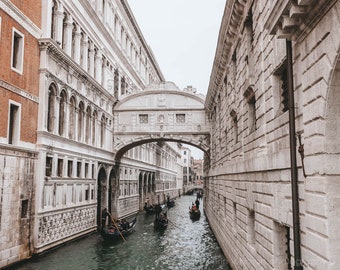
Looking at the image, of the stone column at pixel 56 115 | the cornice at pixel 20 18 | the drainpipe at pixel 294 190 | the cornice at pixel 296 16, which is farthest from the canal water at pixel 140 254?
the cornice at pixel 296 16

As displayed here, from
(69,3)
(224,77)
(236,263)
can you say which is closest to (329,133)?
(236,263)

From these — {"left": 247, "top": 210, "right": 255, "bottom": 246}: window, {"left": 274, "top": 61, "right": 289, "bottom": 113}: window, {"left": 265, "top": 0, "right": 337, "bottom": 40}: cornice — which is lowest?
{"left": 247, "top": 210, "right": 255, "bottom": 246}: window

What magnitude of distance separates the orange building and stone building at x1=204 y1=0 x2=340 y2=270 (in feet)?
22.6

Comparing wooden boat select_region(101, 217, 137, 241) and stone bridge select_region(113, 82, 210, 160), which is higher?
stone bridge select_region(113, 82, 210, 160)

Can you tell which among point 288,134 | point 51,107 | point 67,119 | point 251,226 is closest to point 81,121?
point 67,119

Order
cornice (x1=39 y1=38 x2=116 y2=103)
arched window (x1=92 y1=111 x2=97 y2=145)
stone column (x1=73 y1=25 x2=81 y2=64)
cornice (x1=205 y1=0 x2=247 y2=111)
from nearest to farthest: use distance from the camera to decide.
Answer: cornice (x1=205 y1=0 x2=247 y2=111) < cornice (x1=39 y1=38 x2=116 y2=103) < stone column (x1=73 y1=25 x2=81 y2=64) < arched window (x1=92 y1=111 x2=97 y2=145)

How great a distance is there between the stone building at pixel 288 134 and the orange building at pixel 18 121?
6892mm

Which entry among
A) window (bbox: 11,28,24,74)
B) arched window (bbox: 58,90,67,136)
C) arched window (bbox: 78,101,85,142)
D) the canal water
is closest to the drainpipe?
the canal water

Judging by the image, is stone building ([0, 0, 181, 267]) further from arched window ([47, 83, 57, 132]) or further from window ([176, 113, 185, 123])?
window ([176, 113, 185, 123])

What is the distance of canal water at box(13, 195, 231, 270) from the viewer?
43.8ft

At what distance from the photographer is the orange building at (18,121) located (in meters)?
12.0

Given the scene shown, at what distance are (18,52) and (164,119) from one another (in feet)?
40.5

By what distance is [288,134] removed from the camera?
5.90 m

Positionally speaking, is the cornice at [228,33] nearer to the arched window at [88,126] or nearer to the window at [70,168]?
the arched window at [88,126]
